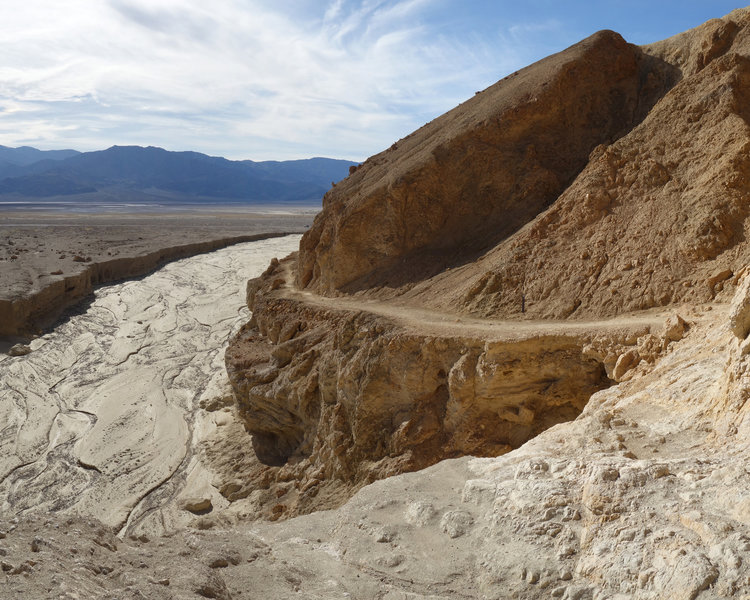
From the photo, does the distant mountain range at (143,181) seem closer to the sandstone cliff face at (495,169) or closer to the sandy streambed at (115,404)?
the sandy streambed at (115,404)

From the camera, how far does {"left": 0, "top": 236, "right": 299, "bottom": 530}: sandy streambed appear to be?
11797 mm

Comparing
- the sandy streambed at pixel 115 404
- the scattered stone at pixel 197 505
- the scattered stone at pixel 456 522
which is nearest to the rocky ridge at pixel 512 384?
the scattered stone at pixel 456 522

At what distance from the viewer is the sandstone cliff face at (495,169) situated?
14.3 meters

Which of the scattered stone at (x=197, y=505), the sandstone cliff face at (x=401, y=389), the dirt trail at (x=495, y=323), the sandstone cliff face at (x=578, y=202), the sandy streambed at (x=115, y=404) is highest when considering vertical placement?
the sandstone cliff face at (x=578, y=202)

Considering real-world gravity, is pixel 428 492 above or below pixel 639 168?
below

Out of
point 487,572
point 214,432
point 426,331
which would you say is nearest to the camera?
point 487,572

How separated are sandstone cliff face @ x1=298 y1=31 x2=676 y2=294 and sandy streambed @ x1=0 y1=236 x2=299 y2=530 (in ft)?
17.9

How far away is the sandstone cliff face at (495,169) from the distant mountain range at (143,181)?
461ft

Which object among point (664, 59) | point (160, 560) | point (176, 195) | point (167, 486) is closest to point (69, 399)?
point (167, 486)

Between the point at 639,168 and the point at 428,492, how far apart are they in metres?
8.72

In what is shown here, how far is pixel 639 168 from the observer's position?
38.2 ft

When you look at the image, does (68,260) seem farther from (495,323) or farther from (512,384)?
(512,384)

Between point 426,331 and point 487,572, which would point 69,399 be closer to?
point 426,331

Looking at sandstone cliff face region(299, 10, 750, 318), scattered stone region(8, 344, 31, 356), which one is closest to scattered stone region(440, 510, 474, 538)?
sandstone cliff face region(299, 10, 750, 318)
